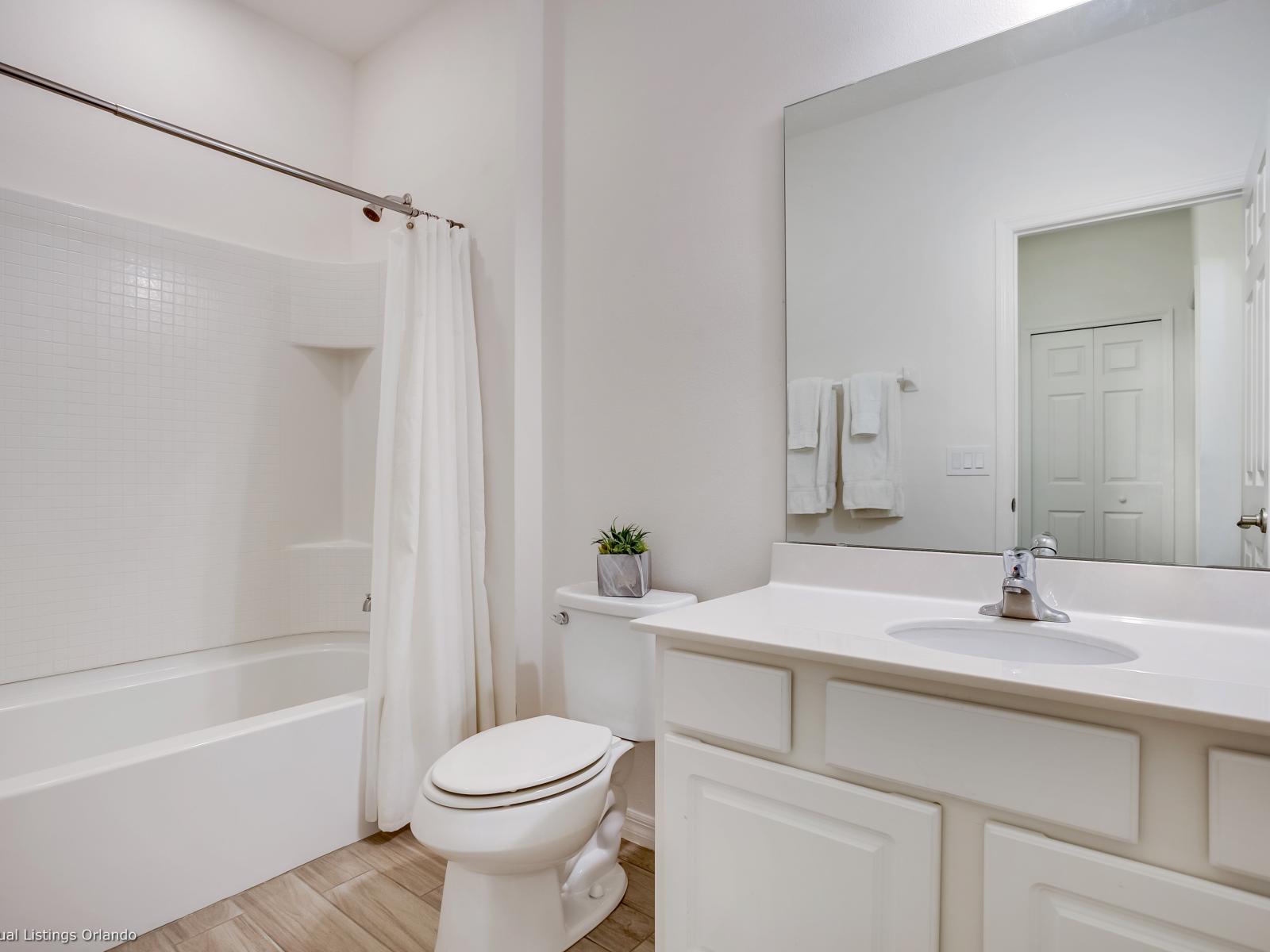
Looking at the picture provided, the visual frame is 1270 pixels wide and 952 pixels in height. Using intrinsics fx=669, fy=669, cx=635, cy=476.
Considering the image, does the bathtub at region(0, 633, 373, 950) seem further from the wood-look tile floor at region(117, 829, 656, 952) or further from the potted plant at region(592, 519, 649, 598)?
the potted plant at region(592, 519, 649, 598)

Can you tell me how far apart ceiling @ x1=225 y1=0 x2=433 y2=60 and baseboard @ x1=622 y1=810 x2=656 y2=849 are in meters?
2.88

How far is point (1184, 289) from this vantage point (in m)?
1.15

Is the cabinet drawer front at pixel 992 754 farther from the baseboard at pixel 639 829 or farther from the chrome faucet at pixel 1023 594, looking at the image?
the baseboard at pixel 639 829

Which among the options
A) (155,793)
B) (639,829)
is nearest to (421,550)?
(155,793)

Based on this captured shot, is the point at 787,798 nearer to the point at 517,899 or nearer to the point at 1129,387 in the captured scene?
the point at 517,899

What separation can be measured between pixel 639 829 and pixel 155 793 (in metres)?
1.20

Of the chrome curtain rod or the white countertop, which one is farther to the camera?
the chrome curtain rod

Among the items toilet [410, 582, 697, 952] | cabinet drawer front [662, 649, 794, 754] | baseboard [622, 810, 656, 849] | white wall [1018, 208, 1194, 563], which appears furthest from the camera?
baseboard [622, 810, 656, 849]

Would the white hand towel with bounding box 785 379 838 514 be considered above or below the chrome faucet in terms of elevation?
above

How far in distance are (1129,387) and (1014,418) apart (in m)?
0.19

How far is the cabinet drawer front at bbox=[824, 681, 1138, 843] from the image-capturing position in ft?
2.53

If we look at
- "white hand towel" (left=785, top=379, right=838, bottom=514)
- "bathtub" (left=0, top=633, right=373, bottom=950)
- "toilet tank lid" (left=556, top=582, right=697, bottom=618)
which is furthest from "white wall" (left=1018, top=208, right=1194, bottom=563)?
"bathtub" (left=0, top=633, right=373, bottom=950)

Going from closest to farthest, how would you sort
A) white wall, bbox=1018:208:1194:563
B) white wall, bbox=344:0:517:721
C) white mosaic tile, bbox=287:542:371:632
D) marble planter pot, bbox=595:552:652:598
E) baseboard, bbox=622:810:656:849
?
1. white wall, bbox=1018:208:1194:563
2. marble planter pot, bbox=595:552:652:598
3. baseboard, bbox=622:810:656:849
4. white wall, bbox=344:0:517:721
5. white mosaic tile, bbox=287:542:371:632

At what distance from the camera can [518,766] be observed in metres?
1.35
